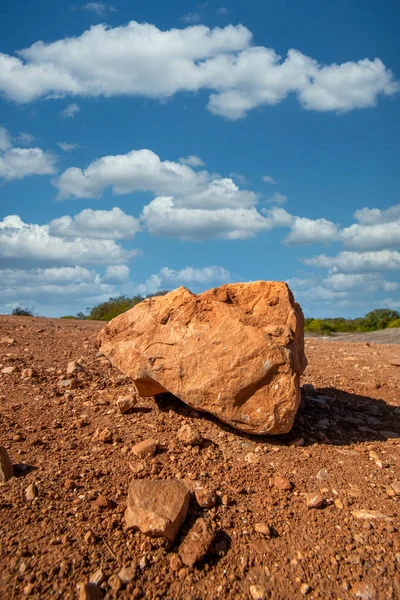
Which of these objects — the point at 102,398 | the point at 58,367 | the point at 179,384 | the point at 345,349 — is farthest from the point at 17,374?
the point at 345,349

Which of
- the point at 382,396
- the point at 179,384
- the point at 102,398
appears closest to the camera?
the point at 179,384

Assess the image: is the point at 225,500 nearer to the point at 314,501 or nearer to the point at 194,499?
the point at 194,499

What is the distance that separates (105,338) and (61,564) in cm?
237

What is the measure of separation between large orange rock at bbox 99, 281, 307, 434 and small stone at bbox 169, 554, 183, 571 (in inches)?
55.4

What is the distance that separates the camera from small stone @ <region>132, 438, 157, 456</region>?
4410 mm

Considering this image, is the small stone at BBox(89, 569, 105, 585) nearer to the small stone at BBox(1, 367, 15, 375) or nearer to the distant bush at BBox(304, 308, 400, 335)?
the small stone at BBox(1, 367, 15, 375)

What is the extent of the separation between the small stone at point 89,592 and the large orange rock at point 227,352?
1.82 m

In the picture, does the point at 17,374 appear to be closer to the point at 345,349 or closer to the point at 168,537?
the point at 168,537

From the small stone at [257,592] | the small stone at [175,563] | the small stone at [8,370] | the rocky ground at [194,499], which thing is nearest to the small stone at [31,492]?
the rocky ground at [194,499]

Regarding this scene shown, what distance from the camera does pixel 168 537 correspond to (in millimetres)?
3490

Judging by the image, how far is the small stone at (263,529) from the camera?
365 centimetres

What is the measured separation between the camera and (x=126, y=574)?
3287mm

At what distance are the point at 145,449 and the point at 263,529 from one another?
124cm

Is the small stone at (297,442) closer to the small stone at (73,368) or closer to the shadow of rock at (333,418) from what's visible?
the shadow of rock at (333,418)
